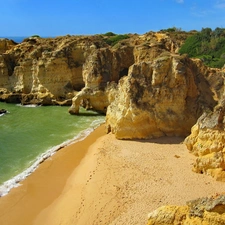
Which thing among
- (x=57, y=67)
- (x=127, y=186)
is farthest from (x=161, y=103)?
(x=57, y=67)

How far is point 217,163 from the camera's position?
15.2 m

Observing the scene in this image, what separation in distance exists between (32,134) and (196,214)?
748 inches

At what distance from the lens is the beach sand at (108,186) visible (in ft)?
43.6

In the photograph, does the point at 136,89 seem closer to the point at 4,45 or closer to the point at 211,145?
the point at 211,145

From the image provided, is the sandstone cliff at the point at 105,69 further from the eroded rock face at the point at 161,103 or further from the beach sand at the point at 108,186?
the beach sand at the point at 108,186

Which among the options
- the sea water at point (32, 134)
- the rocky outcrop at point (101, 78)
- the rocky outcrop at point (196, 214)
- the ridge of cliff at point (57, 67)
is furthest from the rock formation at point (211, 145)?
the ridge of cliff at point (57, 67)

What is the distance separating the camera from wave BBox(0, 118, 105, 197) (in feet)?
53.6

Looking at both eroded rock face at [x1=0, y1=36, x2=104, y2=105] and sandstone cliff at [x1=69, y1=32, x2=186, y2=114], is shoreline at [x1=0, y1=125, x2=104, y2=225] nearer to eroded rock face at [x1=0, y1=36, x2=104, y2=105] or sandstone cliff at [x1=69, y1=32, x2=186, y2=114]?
sandstone cliff at [x1=69, y1=32, x2=186, y2=114]

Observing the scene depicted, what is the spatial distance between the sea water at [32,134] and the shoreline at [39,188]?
1.95ft

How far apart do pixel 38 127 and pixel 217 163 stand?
55.9 ft

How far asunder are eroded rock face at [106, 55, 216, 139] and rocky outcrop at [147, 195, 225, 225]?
480 inches

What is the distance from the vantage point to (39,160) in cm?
1958

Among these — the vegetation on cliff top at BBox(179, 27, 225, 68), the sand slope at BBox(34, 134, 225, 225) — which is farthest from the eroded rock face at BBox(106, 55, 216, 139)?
the vegetation on cliff top at BBox(179, 27, 225, 68)

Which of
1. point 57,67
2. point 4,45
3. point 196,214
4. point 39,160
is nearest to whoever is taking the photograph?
point 196,214
